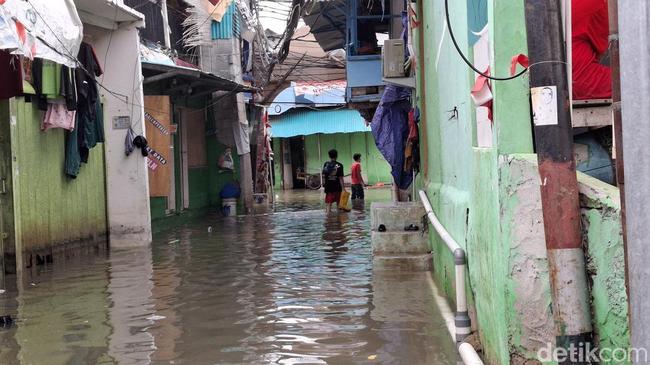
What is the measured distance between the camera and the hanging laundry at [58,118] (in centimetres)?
1045

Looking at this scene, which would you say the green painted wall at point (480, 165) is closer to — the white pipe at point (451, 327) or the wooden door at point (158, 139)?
the white pipe at point (451, 327)

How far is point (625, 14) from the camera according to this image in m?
2.35

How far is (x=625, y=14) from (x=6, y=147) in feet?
29.5

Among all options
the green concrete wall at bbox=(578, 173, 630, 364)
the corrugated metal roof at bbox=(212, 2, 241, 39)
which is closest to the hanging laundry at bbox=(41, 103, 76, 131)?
the green concrete wall at bbox=(578, 173, 630, 364)

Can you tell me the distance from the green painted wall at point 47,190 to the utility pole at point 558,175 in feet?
26.5

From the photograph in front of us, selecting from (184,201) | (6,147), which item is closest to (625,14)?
(6,147)

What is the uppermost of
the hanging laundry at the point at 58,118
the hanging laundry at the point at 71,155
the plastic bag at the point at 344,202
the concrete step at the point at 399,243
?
the hanging laundry at the point at 58,118

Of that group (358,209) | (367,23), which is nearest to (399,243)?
(367,23)

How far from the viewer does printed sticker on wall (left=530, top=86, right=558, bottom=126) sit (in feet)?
11.0

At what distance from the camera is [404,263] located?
30.1ft

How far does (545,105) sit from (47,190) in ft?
29.5

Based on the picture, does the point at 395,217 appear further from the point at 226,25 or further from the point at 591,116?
the point at 226,25

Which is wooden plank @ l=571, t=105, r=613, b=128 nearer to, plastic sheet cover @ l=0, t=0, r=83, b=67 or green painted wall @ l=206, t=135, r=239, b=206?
plastic sheet cover @ l=0, t=0, r=83, b=67

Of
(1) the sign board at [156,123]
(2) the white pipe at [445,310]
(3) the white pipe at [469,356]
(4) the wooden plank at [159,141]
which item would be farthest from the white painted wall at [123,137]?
(3) the white pipe at [469,356]
